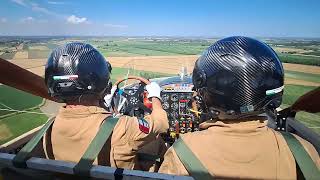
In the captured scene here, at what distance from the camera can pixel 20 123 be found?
69.9 ft

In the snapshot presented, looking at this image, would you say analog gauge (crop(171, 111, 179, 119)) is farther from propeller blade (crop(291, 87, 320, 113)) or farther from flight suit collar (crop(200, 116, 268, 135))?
flight suit collar (crop(200, 116, 268, 135))

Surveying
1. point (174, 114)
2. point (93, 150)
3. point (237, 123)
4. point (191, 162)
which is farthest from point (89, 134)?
point (174, 114)

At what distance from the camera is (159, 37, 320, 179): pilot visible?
4.95 ft

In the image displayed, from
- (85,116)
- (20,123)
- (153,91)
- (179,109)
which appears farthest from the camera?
(20,123)

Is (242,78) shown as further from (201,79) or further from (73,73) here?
(73,73)

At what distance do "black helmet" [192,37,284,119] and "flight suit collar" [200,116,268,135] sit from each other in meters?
0.04

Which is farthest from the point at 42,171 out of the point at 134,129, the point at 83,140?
the point at 134,129

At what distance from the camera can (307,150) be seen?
60.9 inches

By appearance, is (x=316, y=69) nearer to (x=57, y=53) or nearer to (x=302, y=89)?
(x=302, y=89)

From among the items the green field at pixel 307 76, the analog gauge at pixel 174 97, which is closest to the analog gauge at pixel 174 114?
the analog gauge at pixel 174 97

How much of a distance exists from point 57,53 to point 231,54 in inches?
52.5

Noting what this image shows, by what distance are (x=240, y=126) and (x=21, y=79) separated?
1403mm

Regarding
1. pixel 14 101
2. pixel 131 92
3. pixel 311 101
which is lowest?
pixel 14 101

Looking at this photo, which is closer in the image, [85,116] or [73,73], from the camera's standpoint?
[85,116]
